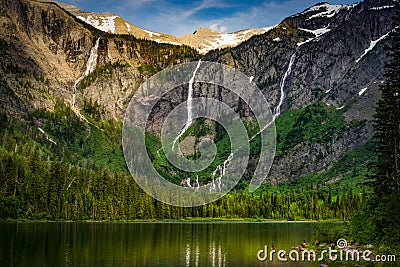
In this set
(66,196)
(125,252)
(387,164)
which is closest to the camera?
(387,164)

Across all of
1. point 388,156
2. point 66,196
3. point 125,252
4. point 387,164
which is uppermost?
point 388,156

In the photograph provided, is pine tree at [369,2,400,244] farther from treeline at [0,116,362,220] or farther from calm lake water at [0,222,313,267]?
treeline at [0,116,362,220]

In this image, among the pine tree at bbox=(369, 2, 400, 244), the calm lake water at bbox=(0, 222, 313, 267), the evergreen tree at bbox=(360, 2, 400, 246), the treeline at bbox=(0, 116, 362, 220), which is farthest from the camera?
the treeline at bbox=(0, 116, 362, 220)

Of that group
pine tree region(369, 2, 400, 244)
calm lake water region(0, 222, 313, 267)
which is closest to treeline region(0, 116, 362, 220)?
calm lake water region(0, 222, 313, 267)

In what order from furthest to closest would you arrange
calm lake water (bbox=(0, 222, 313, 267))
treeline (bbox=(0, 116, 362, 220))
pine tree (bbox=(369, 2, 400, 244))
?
treeline (bbox=(0, 116, 362, 220))
calm lake water (bbox=(0, 222, 313, 267))
pine tree (bbox=(369, 2, 400, 244))

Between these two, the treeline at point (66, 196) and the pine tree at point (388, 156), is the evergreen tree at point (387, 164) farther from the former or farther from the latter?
the treeline at point (66, 196)

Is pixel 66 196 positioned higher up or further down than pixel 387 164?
further down

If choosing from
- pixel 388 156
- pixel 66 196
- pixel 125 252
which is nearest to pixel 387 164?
pixel 388 156

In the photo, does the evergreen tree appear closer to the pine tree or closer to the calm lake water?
the pine tree

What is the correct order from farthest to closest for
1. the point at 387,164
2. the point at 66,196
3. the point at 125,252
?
1. the point at 66,196
2. the point at 125,252
3. the point at 387,164

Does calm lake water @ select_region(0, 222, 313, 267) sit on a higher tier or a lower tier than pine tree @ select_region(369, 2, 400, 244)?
lower

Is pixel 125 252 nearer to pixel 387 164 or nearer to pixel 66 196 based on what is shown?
pixel 387 164

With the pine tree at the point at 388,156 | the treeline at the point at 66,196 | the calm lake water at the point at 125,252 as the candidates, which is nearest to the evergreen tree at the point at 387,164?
the pine tree at the point at 388,156

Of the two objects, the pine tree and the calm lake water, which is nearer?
the pine tree
